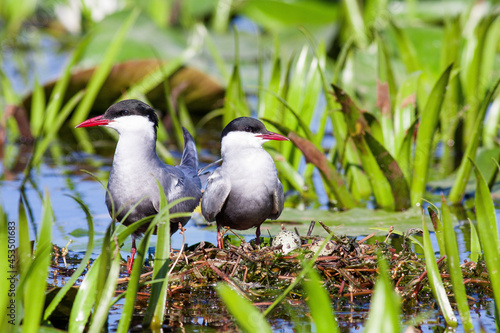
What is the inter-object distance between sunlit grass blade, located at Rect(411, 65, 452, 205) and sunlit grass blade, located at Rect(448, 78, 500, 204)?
0.25m

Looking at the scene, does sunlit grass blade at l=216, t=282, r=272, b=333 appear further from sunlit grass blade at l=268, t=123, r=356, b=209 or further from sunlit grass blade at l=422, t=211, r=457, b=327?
sunlit grass blade at l=268, t=123, r=356, b=209

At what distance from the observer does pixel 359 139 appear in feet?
16.8

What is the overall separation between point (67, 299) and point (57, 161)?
4.35m

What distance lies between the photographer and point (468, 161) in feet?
17.0

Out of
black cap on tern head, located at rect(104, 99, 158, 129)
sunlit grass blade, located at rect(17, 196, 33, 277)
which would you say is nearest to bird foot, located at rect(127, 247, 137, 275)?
black cap on tern head, located at rect(104, 99, 158, 129)

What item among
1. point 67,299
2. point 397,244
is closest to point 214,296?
point 67,299

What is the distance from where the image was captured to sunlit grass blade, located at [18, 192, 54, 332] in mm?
2584

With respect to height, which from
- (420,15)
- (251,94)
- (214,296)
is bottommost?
(214,296)

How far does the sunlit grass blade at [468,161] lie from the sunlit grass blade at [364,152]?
20.2 inches

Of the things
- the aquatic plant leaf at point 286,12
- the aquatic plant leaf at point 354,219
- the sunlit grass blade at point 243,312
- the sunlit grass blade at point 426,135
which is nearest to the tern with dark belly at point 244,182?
the aquatic plant leaf at point 354,219

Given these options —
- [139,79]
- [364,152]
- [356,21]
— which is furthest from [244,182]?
[356,21]

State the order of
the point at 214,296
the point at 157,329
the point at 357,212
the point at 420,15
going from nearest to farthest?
the point at 157,329 → the point at 214,296 → the point at 357,212 → the point at 420,15

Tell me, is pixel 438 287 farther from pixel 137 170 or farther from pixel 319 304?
pixel 137 170

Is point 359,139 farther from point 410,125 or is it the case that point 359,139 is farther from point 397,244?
point 397,244
